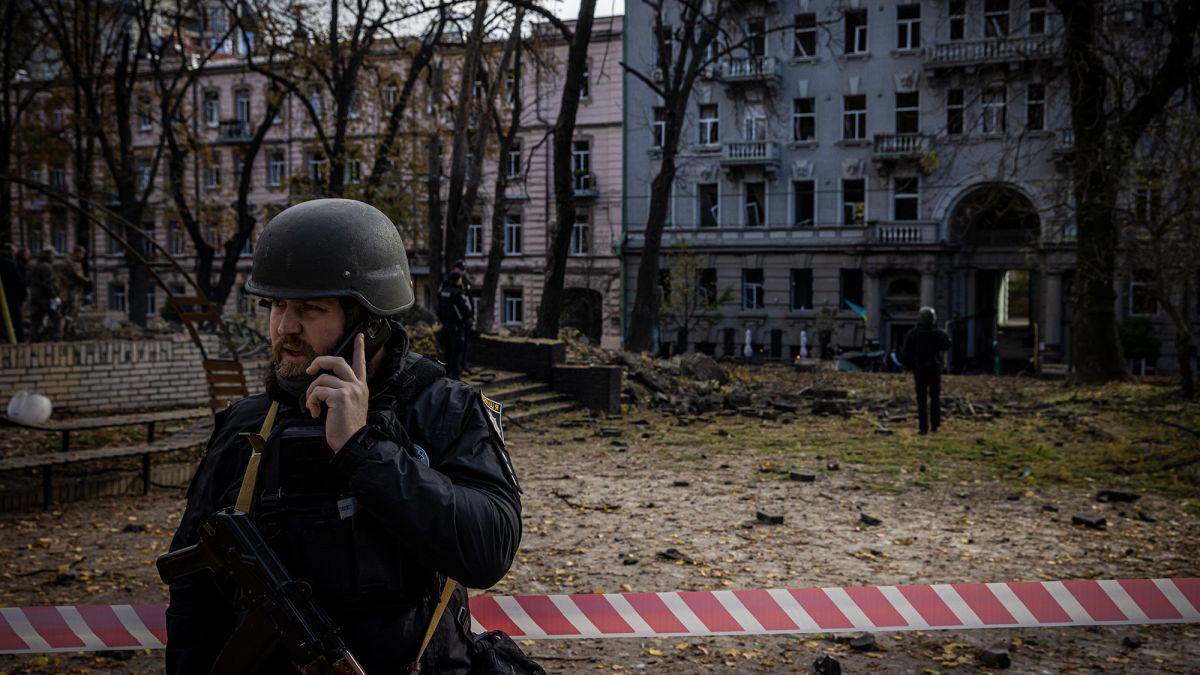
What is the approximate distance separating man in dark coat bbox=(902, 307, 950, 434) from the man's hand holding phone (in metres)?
14.1

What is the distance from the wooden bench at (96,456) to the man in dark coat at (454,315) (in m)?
6.07

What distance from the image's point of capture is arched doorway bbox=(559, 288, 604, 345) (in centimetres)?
4500

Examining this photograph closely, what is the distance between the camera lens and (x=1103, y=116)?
18.7 meters

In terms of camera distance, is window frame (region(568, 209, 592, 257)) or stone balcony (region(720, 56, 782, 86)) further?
window frame (region(568, 209, 592, 257))

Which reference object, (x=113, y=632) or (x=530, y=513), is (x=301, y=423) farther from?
(x=530, y=513)

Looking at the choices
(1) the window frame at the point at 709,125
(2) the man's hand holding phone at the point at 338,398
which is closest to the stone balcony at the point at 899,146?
(1) the window frame at the point at 709,125

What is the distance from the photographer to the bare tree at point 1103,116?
17.3m

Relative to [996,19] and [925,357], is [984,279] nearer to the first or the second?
[996,19]

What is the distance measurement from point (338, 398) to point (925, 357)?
14494mm

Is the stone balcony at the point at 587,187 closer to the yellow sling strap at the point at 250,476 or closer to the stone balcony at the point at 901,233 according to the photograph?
the stone balcony at the point at 901,233

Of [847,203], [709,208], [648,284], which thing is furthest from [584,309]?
[648,284]

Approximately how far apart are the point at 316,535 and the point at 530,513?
7.53 m

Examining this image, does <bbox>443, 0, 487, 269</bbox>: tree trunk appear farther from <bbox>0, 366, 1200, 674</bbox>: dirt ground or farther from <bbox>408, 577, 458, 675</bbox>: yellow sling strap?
<bbox>408, 577, 458, 675</bbox>: yellow sling strap

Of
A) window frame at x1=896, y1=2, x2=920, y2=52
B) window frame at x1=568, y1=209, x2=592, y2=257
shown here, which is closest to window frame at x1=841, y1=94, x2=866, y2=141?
window frame at x1=896, y1=2, x2=920, y2=52
